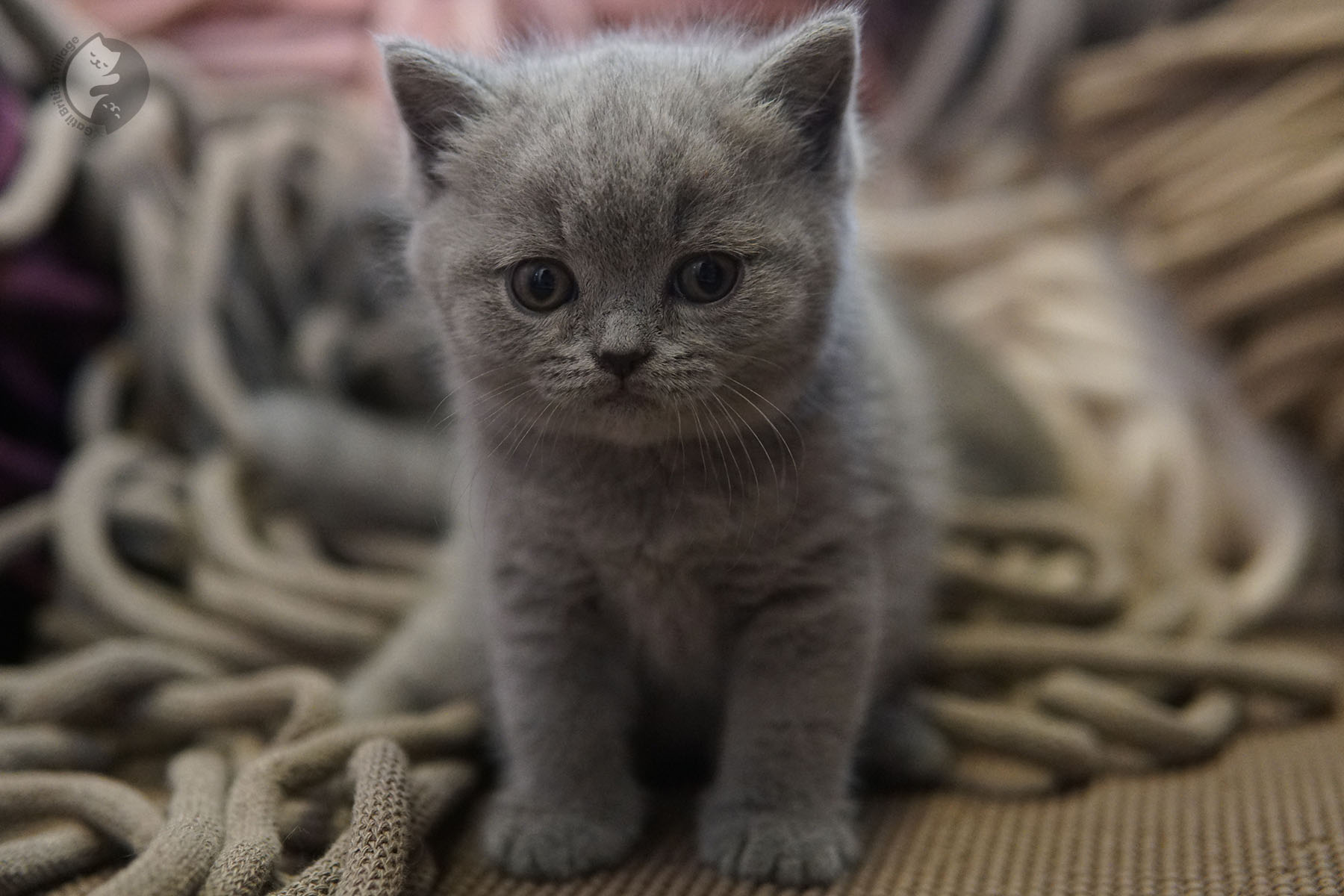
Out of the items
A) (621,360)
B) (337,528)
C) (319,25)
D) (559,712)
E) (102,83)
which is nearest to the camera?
(621,360)

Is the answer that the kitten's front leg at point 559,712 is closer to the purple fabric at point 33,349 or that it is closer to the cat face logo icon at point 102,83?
the purple fabric at point 33,349

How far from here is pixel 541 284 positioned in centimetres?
77

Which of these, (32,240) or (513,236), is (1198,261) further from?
(32,240)

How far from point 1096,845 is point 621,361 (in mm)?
512

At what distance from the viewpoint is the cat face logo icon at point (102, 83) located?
3.67 ft

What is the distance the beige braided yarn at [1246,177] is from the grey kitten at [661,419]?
23.3 inches

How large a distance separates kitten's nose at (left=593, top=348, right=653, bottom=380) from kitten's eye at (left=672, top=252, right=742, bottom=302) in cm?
6

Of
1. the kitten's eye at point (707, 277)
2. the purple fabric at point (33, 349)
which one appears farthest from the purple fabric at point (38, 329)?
the kitten's eye at point (707, 277)

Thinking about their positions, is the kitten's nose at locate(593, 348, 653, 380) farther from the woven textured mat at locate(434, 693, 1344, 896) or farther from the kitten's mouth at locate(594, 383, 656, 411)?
the woven textured mat at locate(434, 693, 1344, 896)

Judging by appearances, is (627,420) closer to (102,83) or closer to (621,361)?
(621,361)

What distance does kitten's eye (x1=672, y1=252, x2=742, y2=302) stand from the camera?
754mm

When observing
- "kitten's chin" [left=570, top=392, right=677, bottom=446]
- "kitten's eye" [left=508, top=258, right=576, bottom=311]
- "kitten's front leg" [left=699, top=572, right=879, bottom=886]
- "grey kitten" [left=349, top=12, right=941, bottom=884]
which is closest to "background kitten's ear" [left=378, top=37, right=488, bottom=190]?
"grey kitten" [left=349, top=12, right=941, bottom=884]

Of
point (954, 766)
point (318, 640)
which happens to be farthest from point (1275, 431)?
point (318, 640)

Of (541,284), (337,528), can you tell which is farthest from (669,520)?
(337,528)
